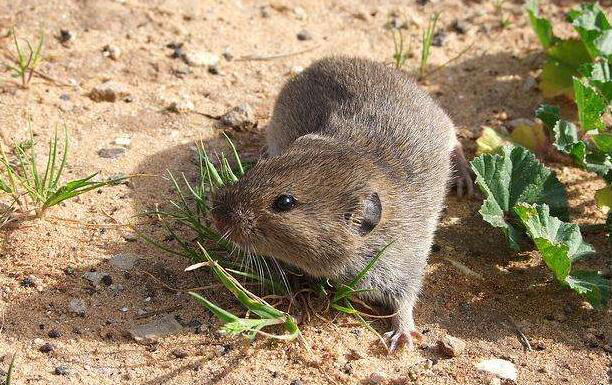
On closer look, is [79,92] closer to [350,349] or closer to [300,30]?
[300,30]

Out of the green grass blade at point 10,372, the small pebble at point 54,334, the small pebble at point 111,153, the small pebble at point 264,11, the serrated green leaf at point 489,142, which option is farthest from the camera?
the small pebble at point 264,11

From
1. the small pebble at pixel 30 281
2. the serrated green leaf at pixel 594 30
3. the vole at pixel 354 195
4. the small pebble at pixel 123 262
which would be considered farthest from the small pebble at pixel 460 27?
the small pebble at pixel 30 281

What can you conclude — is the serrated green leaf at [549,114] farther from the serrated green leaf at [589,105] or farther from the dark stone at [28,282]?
the dark stone at [28,282]

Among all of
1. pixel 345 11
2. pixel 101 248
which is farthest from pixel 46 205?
pixel 345 11

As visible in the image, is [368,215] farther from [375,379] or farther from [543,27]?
[543,27]

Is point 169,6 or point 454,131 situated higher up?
point 169,6

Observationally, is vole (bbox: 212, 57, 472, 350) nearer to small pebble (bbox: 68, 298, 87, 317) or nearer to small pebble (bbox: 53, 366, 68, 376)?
small pebble (bbox: 68, 298, 87, 317)

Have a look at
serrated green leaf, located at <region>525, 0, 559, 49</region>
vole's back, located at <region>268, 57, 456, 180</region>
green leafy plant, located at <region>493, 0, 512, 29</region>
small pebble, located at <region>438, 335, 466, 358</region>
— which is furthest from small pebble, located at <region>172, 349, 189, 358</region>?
green leafy plant, located at <region>493, 0, 512, 29</region>
